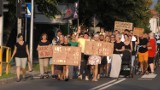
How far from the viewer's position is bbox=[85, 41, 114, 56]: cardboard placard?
59.6 ft

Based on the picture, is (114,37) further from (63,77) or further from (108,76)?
(63,77)

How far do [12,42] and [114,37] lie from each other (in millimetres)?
16172

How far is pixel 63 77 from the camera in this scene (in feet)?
59.4

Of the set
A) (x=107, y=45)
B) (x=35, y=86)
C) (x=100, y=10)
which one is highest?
(x=100, y=10)

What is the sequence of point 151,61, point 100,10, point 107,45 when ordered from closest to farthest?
point 107,45
point 151,61
point 100,10

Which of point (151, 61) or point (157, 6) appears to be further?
point (157, 6)

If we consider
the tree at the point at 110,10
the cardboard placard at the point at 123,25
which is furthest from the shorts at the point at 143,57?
the tree at the point at 110,10

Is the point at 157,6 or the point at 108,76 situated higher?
the point at 157,6

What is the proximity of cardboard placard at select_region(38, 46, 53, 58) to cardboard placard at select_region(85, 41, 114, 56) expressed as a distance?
1.39 metres

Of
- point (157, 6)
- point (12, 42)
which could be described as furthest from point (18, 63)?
point (157, 6)

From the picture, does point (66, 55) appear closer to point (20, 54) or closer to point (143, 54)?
point (20, 54)

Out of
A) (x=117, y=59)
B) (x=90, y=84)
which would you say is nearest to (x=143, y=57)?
(x=117, y=59)

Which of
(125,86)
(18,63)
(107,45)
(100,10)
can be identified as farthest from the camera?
(100,10)

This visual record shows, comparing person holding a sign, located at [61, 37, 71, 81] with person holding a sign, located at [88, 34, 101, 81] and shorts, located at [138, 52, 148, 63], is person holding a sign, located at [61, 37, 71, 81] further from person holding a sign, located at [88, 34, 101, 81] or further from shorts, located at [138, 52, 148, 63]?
shorts, located at [138, 52, 148, 63]
